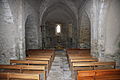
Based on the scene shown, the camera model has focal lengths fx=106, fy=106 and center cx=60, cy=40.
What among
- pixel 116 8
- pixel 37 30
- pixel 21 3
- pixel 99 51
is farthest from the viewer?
pixel 37 30

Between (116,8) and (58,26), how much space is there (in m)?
14.6

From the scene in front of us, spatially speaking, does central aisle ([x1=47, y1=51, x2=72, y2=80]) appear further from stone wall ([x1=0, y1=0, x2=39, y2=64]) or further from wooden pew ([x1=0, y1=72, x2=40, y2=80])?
stone wall ([x1=0, y1=0, x2=39, y2=64])

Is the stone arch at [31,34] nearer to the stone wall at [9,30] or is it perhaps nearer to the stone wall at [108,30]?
the stone wall at [9,30]

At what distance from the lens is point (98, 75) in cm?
340

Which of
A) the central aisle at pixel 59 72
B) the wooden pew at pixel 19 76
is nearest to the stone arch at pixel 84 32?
the central aisle at pixel 59 72

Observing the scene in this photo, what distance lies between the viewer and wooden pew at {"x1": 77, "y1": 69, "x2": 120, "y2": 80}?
330cm

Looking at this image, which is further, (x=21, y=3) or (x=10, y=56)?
(x=21, y=3)

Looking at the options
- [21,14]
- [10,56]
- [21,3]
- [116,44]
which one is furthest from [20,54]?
[116,44]

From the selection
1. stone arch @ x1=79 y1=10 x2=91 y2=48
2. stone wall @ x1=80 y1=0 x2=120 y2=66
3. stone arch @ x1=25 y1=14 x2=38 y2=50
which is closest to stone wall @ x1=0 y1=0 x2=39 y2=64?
stone arch @ x1=25 y1=14 x2=38 y2=50

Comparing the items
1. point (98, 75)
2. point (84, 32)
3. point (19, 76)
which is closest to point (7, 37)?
point (19, 76)

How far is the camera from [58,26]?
19.8 meters

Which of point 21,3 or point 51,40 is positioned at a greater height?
point 21,3

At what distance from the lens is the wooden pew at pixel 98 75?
330 cm

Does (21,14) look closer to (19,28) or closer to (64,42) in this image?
(19,28)
